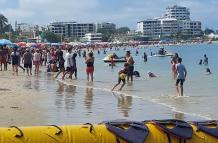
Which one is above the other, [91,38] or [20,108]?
[91,38]

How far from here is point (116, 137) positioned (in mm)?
6297

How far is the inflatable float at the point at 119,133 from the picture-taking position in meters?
6.01

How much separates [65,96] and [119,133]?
9446 mm

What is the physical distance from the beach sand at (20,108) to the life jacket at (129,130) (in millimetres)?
3855

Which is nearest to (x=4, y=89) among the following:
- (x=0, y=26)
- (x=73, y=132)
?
(x=73, y=132)

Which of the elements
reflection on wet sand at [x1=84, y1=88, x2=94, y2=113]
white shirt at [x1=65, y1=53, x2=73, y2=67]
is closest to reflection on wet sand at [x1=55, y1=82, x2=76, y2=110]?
reflection on wet sand at [x1=84, y1=88, x2=94, y2=113]

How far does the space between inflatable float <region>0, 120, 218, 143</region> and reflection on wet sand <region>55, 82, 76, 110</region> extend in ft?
20.6

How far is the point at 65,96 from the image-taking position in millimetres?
A: 15633

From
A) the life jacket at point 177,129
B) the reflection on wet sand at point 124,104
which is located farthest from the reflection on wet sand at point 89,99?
the life jacket at point 177,129

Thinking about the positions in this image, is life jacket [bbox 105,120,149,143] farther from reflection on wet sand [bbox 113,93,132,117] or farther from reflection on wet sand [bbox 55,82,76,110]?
reflection on wet sand [bbox 55,82,76,110]

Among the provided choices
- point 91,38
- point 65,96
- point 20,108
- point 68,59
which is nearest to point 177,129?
point 20,108

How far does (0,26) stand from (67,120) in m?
116

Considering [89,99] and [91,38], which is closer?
[89,99]

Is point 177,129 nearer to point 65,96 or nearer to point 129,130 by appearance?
point 129,130
